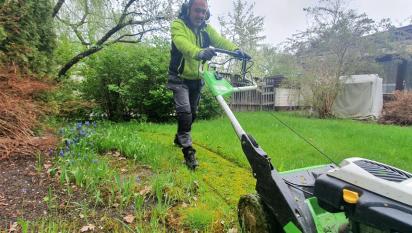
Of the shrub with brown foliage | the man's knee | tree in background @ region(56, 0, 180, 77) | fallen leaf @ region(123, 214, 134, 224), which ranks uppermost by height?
tree in background @ region(56, 0, 180, 77)

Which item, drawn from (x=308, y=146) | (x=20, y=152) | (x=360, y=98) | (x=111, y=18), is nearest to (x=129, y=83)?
(x=111, y=18)

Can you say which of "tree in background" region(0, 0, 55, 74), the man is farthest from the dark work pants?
"tree in background" region(0, 0, 55, 74)

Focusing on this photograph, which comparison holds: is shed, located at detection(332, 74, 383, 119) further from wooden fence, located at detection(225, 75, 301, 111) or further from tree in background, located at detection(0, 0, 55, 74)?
tree in background, located at detection(0, 0, 55, 74)

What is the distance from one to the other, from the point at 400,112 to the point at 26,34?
34.1 feet

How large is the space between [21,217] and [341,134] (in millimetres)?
5705

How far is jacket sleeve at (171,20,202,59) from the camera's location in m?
2.88

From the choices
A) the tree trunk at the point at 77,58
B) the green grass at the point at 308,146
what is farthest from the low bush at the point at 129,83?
the green grass at the point at 308,146

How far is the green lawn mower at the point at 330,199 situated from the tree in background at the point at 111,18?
670 cm

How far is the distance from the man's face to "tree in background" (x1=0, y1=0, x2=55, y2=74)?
2.02 metres

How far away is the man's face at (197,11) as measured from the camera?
3.33m

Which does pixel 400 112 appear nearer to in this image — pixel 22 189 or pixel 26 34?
pixel 26 34

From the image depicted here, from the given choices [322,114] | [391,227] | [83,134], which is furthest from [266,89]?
[391,227]

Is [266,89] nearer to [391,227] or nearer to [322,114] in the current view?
[322,114]

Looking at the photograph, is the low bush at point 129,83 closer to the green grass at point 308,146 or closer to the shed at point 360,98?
the green grass at point 308,146
